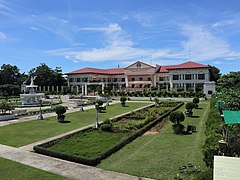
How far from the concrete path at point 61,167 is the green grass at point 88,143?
42.3 inches

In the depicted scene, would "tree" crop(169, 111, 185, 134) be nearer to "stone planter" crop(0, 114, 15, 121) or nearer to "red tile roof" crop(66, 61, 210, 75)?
"stone planter" crop(0, 114, 15, 121)

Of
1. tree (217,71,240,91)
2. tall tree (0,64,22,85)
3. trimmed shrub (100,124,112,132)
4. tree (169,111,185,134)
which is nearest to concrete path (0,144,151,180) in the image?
trimmed shrub (100,124,112,132)

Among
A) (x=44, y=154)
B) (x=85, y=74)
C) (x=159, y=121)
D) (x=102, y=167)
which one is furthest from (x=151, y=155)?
(x=85, y=74)

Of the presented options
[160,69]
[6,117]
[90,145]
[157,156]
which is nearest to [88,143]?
[90,145]

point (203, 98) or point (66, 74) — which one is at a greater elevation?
point (66, 74)

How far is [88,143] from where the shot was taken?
13156 millimetres

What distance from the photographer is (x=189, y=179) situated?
317 inches

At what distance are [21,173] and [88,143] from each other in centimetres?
460

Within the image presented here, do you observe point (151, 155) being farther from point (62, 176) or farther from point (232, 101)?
point (232, 101)

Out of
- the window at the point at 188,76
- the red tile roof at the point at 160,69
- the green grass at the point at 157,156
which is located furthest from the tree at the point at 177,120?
the window at the point at 188,76

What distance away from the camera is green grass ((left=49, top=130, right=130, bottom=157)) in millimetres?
11531

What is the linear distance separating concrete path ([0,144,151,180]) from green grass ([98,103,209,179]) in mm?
592

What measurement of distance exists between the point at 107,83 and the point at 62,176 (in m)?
Answer: 61.9

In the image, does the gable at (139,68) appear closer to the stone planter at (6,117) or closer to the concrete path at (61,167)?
the stone planter at (6,117)
